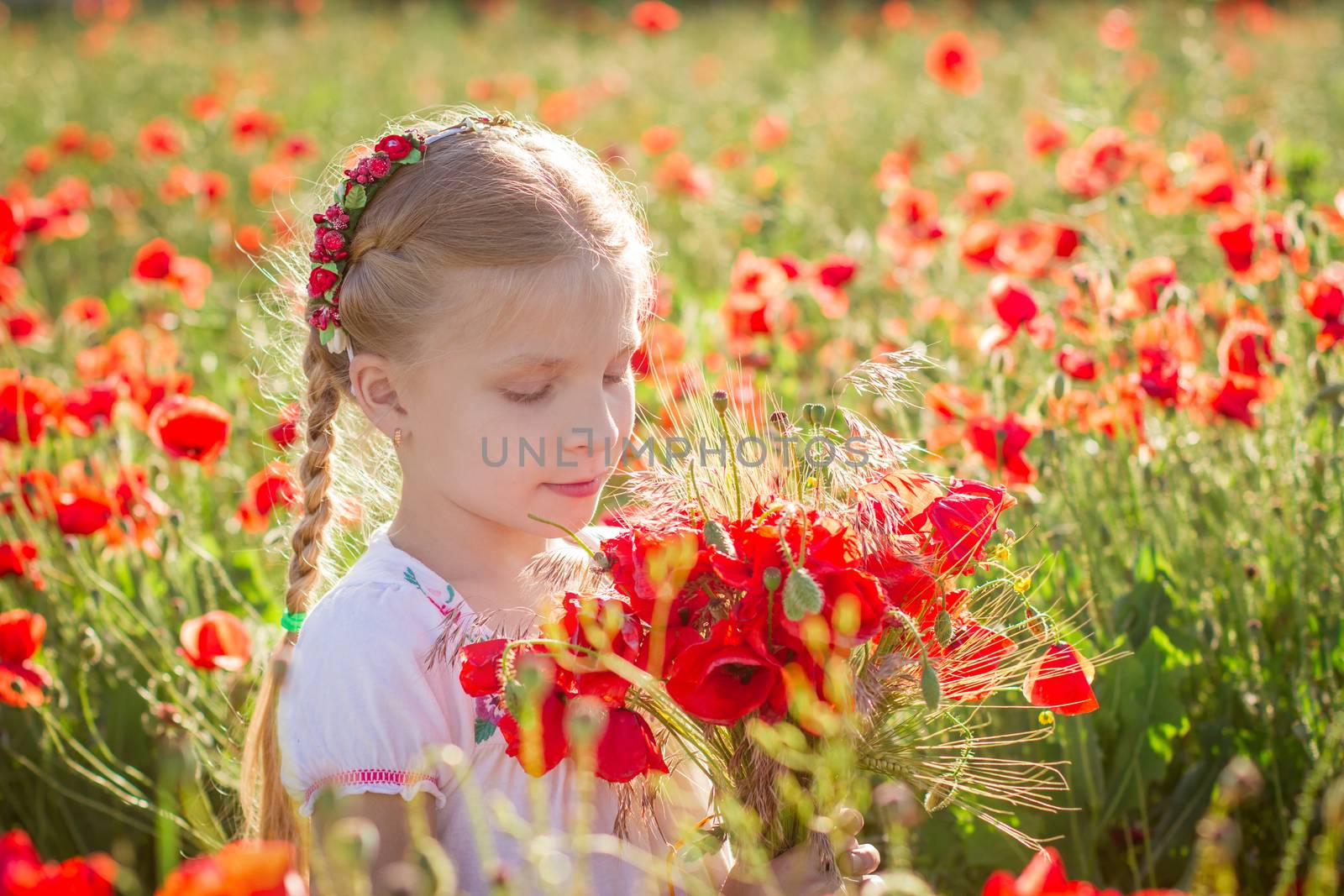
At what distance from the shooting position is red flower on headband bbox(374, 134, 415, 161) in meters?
1.74

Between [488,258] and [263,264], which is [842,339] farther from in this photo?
[263,264]

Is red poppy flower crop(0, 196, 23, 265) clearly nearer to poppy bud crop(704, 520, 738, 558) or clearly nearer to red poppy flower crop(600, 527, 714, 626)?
red poppy flower crop(600, 527, 714, 626)

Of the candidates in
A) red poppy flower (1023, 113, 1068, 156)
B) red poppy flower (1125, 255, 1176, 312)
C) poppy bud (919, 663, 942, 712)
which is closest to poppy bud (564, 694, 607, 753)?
poppy bud (919, 663, 942, 712)

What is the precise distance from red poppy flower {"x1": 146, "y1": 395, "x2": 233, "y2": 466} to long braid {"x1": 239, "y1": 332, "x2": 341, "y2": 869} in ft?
1.61

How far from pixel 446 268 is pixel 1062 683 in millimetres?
842

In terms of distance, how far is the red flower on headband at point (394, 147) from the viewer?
174 centimetres

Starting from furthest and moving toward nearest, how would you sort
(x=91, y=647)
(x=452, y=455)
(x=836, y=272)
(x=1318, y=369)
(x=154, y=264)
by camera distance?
(x=154, y=264) < (x=836, y=272) < (x=91, y=647) < (x=1318, y=369) < (x=452, y=455)

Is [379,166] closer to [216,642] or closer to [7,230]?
[216,642]

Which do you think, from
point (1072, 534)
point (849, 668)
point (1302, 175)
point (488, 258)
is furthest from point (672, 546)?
point (1302, 175)

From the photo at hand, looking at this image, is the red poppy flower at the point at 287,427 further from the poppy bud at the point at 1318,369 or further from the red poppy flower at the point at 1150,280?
the poppy bud at the point at 1318,369

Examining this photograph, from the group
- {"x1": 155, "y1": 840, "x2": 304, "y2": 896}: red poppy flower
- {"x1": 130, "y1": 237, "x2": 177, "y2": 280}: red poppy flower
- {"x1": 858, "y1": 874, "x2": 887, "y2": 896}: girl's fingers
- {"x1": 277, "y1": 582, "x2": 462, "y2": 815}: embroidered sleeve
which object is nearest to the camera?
{"x1": 155, "y1": 840, "x2": 304, "y2": 896}: red poppy flower

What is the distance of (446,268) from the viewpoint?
1652mm

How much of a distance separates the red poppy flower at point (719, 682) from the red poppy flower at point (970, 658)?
0.59 feet

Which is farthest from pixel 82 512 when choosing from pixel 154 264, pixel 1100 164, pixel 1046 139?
pixel 1046 139
